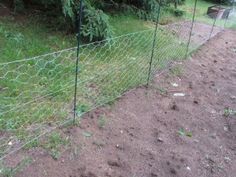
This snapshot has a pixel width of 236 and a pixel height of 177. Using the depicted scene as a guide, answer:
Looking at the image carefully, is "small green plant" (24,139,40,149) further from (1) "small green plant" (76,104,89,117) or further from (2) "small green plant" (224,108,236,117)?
(2) "small green plant" (224,108,236,117)

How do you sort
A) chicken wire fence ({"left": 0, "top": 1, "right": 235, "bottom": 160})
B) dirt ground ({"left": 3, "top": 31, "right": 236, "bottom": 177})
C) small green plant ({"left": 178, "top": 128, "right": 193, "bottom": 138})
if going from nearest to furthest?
dirt ground ({"left": 3, "top": 31, "right": 236, "bottom": 177}), chicken wire fence ({"left": 0, "top": 1, "right": 235, "bottom": 160}), small green plant ({"left": 178, "top": 128, "right": 193, "bottom": 138})

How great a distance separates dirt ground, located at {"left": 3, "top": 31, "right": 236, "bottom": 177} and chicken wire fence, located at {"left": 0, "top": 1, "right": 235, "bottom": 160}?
17 cm

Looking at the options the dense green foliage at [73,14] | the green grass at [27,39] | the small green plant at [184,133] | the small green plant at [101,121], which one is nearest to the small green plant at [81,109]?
the small green plant at [101,121]

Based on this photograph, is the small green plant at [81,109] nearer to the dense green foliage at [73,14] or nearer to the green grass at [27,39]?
the green grass at [27,39]

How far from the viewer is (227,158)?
2.83 meters

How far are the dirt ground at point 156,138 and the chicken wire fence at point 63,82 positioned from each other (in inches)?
6.5

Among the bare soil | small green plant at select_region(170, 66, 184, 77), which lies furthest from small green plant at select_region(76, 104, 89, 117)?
the bare soil

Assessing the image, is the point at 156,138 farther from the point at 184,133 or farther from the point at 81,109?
the point at 81,109

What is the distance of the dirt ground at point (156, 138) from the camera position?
2459mm

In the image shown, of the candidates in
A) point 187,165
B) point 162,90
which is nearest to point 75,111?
point 187,165

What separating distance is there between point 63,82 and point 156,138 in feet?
3.86

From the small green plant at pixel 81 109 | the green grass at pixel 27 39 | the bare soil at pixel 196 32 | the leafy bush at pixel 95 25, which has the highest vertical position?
the leafy bush at pixel 95 25

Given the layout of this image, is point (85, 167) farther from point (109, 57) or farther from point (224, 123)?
point (109, 57)

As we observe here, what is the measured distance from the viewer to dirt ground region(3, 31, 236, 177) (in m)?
2.46
